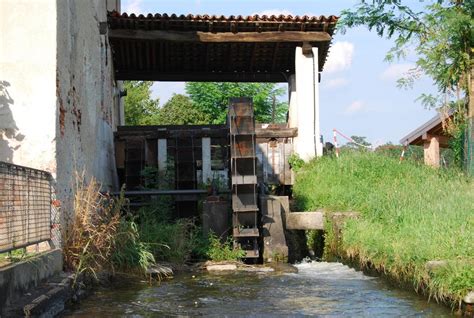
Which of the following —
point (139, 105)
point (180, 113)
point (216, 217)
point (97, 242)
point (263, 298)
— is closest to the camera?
point (263, 298)

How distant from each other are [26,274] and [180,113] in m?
31.5

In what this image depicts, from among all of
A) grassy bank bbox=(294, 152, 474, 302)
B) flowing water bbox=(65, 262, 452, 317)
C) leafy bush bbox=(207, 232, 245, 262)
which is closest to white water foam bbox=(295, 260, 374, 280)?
flowing water bbox=(65, 262, 452, 317)

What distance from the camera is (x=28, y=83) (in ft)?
25.7

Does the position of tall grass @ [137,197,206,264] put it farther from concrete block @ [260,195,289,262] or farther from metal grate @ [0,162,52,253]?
metal grate @ [0,162,52,253]

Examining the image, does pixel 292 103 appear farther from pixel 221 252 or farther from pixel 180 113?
pixel 180 113


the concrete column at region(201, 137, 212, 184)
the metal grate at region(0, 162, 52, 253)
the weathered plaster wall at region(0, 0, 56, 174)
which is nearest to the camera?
the metal grate at region(0, 162, 52, 253)

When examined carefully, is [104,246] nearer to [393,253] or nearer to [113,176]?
[393,253]

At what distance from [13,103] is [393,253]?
494 cm

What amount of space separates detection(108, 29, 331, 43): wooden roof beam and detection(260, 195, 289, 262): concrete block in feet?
14.1

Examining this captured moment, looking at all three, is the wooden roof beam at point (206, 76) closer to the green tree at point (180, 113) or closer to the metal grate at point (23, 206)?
the metal grate at point (23, 206)

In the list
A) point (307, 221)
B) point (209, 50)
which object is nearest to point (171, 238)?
point (307, 221)

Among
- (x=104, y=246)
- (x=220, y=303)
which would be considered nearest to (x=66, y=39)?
(x=104, y=246)

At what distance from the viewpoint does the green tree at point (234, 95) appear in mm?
33219

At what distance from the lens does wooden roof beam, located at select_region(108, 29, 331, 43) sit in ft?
46.9
